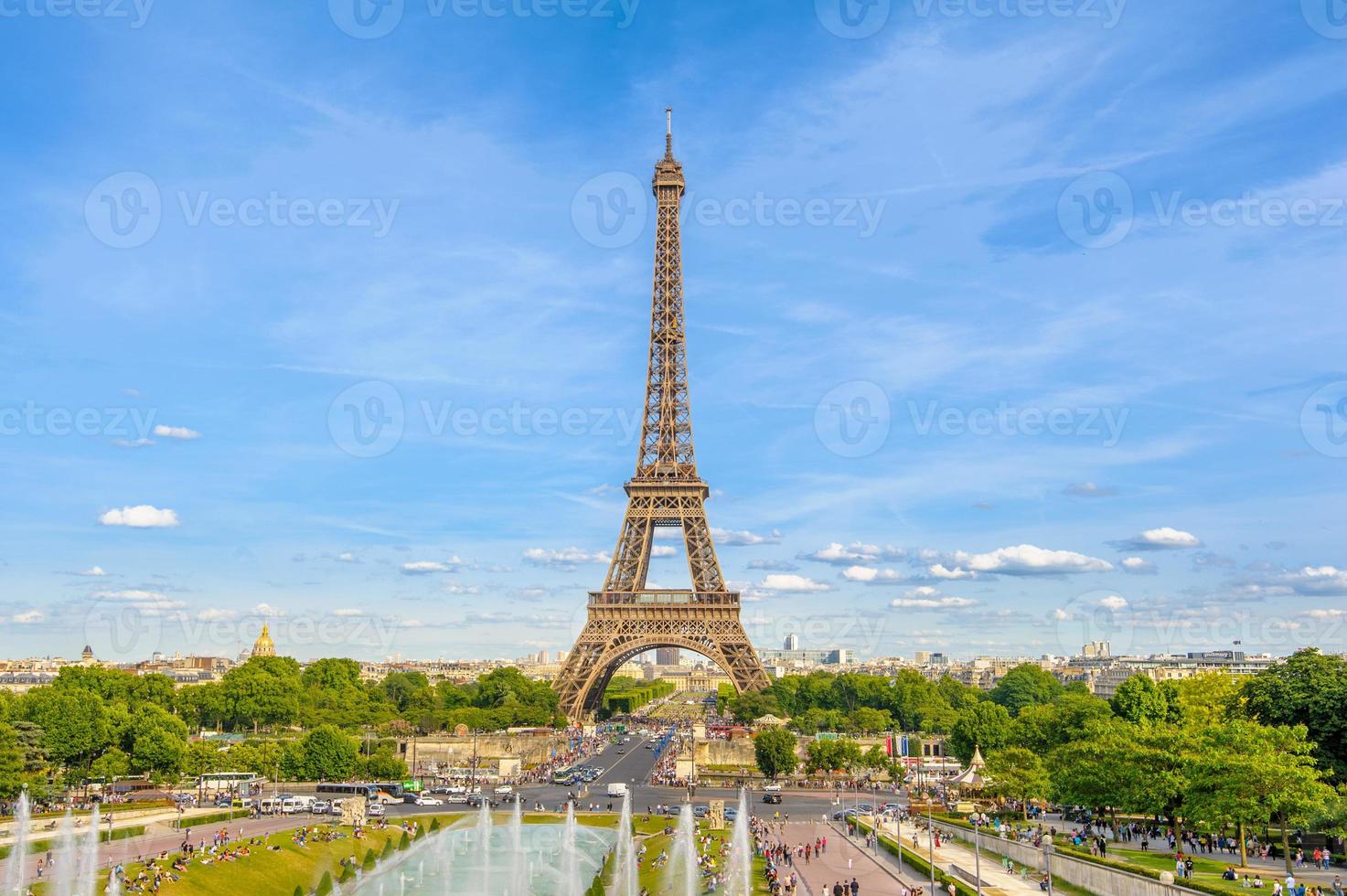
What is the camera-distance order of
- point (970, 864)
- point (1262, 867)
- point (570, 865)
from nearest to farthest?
point (1262, 867)
point (970, 864)
point (570, 865)

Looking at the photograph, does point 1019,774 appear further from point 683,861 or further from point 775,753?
point 775,753

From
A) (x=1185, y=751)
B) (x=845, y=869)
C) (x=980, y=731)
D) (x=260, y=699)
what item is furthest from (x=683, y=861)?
(x=260, y=699)

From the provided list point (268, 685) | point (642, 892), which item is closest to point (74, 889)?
point (642, 892)

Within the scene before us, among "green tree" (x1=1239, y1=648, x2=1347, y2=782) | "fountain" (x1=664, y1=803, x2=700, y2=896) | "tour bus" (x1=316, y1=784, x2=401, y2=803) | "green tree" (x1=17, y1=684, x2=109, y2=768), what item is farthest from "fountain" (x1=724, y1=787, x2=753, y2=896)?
"green tree" (x1=17, y1=684, x2=109, y2=768)

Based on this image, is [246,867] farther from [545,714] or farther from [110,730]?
[545,714]

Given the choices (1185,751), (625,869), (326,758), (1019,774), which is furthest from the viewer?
(326,758)

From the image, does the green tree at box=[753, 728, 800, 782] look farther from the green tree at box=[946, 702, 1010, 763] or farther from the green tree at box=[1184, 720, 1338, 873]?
the green tree at box=[1184, 720, 1338, 873]

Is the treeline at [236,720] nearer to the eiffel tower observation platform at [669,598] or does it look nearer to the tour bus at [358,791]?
the tour bus at [358,791]
